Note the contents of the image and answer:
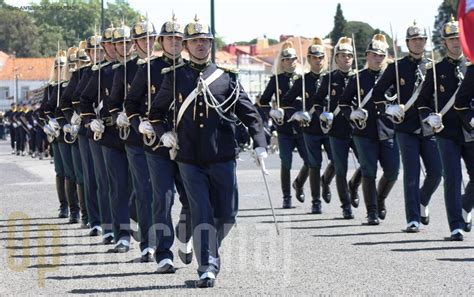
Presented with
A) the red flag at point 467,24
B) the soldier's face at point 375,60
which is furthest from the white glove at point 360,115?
the red flag at point 467,24

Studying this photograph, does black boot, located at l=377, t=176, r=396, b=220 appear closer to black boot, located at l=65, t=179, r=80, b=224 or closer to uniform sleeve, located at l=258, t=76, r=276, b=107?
uniform sleeve, located at l=258, t=76, r=276, b=107

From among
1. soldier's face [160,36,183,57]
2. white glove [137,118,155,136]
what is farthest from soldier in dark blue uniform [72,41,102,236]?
white glove [137,118,155,136]

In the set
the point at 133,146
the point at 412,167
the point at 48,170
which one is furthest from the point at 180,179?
the point at 48,170

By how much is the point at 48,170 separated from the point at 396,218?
16.7m

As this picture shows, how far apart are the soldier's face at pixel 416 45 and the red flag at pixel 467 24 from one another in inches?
283

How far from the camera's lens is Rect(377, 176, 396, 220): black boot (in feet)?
53.7

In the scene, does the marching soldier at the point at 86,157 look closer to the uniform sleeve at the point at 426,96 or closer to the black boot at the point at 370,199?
the black boot at the point at 370,199

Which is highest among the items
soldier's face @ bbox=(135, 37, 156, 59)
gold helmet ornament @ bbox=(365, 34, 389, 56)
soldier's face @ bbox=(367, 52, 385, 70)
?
soldier's face @ bbox=(135, 37, 156, 59)

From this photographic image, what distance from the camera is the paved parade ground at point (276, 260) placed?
425 inches

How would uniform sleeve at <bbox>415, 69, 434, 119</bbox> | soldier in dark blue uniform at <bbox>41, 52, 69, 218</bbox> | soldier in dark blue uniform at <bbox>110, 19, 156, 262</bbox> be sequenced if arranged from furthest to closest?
1. soldier in dark blue uniform at <bbox>41, 52, 69, 218</bbox>
2. uniform sleeve at <bbox>415, 69, 434, 119</bbox>
3. soldier in dark blue uniform at <bbox>110, 19, 156, 262</bbox>

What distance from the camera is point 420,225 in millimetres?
15484

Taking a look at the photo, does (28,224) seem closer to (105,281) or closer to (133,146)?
(133,146)

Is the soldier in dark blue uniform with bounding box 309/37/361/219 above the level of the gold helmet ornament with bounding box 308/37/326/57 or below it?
below

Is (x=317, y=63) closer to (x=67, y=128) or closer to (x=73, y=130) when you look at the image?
(x=67, y=128)
